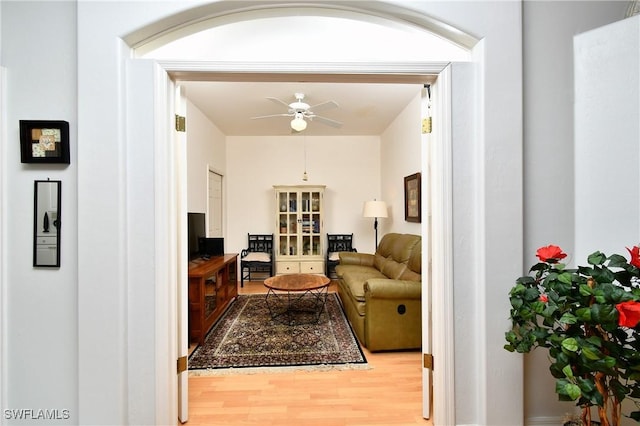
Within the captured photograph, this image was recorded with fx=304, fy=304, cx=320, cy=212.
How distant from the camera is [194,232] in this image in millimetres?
3723

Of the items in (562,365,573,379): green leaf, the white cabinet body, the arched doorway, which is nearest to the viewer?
(562,365,573,379): green leaf

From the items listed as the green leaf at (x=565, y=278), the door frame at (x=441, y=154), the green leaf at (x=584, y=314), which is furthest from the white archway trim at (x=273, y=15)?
the green leaf at (x=584, y=314)

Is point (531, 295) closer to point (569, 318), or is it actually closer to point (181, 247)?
point (569, 318)

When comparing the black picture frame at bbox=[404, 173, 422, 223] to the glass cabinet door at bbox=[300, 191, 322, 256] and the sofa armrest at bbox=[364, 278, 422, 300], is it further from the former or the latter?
the glass cabinet door at bbox=[300, 191, 322, 256]

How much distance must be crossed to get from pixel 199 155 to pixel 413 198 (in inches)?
119

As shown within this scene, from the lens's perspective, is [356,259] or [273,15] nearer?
[273,15]

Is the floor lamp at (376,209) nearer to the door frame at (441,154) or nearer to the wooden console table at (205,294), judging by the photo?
the wooden console table at (205,294)

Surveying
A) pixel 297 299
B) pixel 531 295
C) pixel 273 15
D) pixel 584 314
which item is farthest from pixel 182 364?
pixel 297 299

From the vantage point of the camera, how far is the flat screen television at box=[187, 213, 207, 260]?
3.57 m

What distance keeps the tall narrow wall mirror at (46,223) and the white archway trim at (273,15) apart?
861 millimetres

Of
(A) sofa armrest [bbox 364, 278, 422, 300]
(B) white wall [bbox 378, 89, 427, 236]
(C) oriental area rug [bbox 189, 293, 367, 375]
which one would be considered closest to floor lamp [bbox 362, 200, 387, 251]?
(B) white wall [bbox 378, 89, 427, 236]

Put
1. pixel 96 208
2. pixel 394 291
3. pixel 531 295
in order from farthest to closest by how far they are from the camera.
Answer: pixel 394 291
pixel 96 208
pixel 531 295

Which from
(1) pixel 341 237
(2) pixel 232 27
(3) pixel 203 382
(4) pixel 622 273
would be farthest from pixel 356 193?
(4) pixel 622 273

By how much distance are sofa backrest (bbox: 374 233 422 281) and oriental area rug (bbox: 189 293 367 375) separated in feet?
2.66
